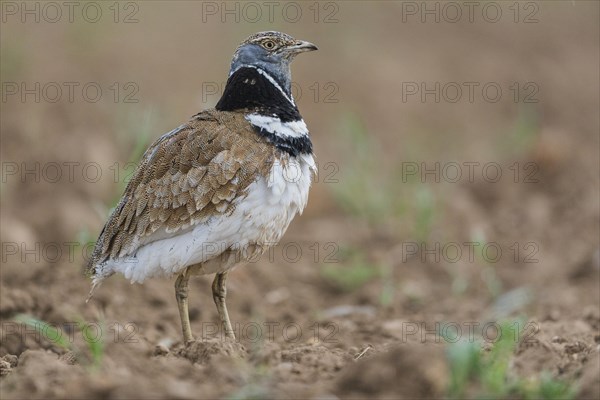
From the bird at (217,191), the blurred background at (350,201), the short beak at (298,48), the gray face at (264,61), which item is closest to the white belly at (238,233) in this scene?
the bird at (217,191)

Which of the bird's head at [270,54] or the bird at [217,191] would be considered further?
the bird's head at [270,54]

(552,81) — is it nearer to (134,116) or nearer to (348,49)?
(348,49)

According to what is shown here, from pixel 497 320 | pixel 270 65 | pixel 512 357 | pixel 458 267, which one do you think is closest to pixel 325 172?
pixel 458 267

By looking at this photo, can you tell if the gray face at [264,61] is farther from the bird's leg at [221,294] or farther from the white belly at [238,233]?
the bird's leg at [221,294]

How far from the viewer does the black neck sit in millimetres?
5980

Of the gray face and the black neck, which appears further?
the gray face

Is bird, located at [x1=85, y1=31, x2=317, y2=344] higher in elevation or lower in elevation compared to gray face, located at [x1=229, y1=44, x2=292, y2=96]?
lower

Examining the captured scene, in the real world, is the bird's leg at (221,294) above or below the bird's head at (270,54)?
below

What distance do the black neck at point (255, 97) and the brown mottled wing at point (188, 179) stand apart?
0.37ft

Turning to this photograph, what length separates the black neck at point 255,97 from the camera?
235 inches

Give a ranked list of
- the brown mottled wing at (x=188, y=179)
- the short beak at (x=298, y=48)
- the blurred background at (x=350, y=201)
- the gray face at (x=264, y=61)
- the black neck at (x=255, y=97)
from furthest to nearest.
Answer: the short beak at (x=298, y=48), the gray face at (x=264, y=61), the black neck at (x=255, y=97), the brown mottled wing at (x=188, y=179), the blurred background at (x=350, y=201)

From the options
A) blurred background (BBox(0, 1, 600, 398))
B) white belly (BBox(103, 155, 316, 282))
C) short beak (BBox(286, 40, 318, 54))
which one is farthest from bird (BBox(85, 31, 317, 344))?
blurred background (BBox(0, 1, 600, 398))

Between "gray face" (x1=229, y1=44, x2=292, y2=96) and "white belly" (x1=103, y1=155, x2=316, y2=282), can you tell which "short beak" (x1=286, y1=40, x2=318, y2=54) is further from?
"white belly" (x1=103, y1=155, x2=316, y2=282)

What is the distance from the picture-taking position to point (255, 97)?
604 cm
